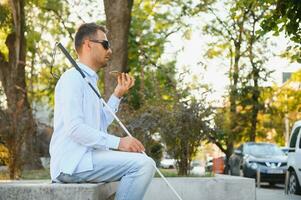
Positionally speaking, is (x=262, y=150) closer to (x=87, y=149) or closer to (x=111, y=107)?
(x=111, y=107)

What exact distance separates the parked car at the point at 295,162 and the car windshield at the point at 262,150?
540cm

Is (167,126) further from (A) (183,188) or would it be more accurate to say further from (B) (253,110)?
(B) (253,110)

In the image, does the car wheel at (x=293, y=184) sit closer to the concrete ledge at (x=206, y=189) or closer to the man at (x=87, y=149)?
the concrete ledge at (x=206, y=189)

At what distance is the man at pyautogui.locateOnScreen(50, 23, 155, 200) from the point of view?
13.8 feet

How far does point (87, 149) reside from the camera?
435 cm

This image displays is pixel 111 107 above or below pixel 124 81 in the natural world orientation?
below

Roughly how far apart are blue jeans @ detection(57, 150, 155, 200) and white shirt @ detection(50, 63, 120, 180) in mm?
58

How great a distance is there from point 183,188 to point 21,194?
647 cm

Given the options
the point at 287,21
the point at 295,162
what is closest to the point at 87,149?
the point at 287,21

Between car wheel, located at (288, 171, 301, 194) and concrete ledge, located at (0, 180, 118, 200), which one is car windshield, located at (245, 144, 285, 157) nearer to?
car wheel, located at (288, 171, 301, 194)

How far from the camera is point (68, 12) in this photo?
28.4 meters

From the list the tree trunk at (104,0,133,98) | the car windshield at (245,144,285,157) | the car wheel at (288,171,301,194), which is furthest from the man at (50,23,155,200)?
the car windshield at (245,144,285,157)

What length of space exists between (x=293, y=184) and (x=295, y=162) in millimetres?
586

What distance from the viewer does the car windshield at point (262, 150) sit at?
72.7 feet
